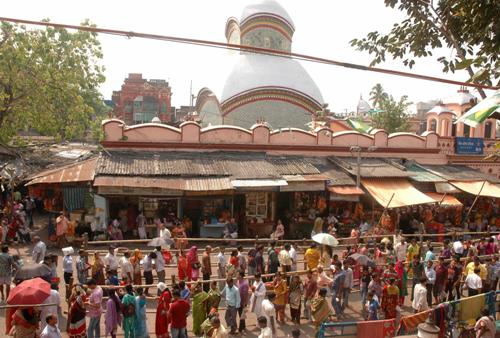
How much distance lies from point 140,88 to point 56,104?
1192 inches

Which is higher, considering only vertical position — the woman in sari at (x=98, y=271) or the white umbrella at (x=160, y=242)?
the white umbrella at (x=160, y=242)

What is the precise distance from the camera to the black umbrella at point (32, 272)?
26.1 feet

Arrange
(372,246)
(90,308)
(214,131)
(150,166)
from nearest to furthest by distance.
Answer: (90,308)
(372,246)
(150,166)
(214,131)

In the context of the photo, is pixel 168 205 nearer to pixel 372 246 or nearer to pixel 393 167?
pixel 372 246

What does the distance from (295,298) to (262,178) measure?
7035 millimetres

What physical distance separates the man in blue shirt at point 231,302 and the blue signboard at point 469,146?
17.4 metres

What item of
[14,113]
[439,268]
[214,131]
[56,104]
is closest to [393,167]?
[214,131]

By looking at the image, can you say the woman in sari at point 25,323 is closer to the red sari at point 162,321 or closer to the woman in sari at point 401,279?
the red sari at point 162,321

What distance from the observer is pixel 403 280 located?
1062 cm

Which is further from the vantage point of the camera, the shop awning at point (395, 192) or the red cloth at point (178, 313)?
the shop awning at point (395, 192)

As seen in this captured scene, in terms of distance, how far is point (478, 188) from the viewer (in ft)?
62.8

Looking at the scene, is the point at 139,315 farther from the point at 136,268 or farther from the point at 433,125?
the point at 433,125

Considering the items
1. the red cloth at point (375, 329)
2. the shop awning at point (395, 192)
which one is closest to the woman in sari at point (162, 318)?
the red cloth at point (375, 329)

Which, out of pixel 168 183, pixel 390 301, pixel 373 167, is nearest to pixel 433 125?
pixel 373 167
